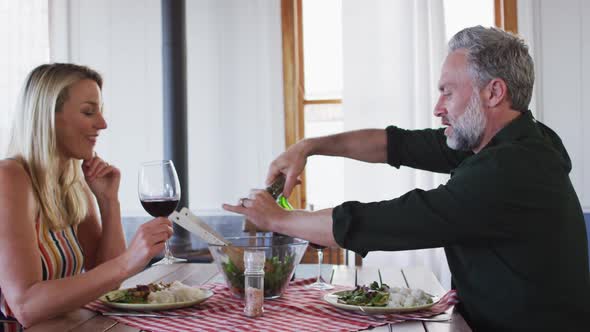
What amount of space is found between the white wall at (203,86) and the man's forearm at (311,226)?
103 inches

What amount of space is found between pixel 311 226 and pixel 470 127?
1.71ft

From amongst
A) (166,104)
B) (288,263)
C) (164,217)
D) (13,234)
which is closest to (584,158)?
(166,104)

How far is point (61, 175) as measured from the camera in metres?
2.03

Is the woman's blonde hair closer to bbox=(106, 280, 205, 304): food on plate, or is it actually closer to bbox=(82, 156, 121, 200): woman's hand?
bbox=(82, 156, 121, 200): woman's hand

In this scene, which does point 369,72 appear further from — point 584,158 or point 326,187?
point 584,158

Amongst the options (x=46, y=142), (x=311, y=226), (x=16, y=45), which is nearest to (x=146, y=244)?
(x=311, y=226)

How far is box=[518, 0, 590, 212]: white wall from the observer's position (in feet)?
12.6

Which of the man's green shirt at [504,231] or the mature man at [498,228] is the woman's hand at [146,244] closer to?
the mature man at [498,228]

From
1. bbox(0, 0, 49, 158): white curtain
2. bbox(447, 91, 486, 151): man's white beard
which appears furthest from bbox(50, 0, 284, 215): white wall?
bbox(447, 91, 486, 151): man's white beard

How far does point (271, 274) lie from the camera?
5.63ft

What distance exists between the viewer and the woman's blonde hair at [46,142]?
185cm

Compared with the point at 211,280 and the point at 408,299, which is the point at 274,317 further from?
the point at 211,280

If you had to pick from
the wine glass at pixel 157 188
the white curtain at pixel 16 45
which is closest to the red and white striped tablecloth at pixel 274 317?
the wine glass at pixel 157 188

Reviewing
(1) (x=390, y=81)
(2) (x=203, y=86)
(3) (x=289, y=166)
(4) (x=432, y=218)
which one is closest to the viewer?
(4) (x=432, y=218)
